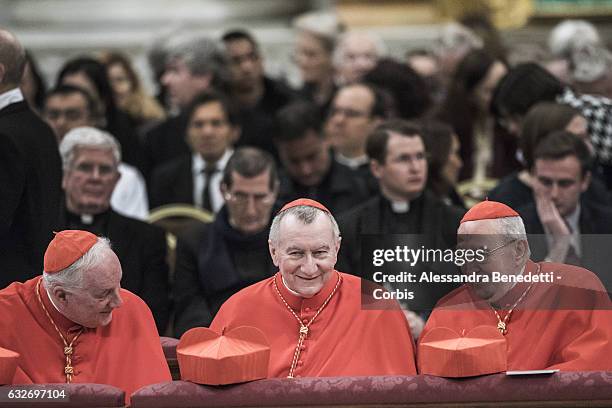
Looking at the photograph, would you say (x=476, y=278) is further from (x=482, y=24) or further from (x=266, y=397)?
(x=482, y=24)

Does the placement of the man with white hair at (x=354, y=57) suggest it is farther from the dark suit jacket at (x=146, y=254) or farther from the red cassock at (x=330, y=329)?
the red cassock at (x=330, y=329)

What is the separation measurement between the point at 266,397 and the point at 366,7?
8333mm

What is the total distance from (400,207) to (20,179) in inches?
82.2

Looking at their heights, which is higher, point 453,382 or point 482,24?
point 482,24

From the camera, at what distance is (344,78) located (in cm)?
988

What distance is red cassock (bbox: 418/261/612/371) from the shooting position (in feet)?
17.4

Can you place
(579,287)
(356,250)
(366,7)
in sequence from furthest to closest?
(366,7) → (356,250) → (579,287)

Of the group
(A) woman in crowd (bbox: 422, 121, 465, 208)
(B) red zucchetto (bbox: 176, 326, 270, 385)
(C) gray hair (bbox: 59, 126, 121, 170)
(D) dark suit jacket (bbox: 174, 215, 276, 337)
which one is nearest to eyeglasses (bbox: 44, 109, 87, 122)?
(C) gray hair (bbox: 59, 126, 121, 170)

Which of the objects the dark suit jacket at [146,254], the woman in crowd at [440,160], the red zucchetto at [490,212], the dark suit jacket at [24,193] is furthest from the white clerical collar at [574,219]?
the dark suit jacket at [24,193]

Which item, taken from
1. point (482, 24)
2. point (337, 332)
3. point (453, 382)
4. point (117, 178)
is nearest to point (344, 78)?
point (482, 24)

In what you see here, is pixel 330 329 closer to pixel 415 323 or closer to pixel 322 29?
pixel 415 323

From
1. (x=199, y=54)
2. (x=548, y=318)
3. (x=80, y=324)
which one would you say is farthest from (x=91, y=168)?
(x=548, y=318)

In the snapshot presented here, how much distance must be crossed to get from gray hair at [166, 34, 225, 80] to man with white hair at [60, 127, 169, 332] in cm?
229

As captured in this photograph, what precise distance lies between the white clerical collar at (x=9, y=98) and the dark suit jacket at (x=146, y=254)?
1.11 m
